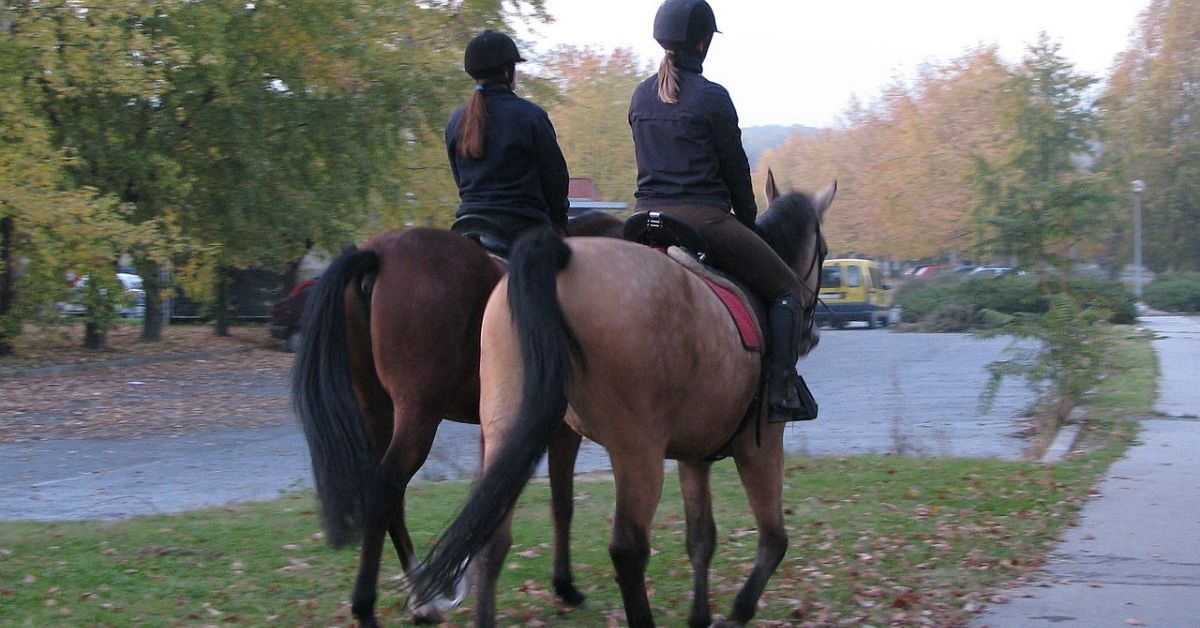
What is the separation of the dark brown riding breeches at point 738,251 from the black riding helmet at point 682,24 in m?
0.70

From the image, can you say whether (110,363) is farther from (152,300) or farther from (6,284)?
(152,300)

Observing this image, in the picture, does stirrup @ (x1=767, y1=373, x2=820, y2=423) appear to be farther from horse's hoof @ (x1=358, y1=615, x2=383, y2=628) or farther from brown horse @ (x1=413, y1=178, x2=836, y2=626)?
horse's hoof @ (x1=358, y1=615, x2=383, y2=628)

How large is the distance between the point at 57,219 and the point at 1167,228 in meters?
54.8

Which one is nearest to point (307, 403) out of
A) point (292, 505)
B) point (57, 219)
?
point (292, 505)

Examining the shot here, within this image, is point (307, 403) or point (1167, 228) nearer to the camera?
point (307, 403)

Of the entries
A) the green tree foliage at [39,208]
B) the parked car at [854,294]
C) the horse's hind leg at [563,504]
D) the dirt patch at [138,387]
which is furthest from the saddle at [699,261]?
the parked car at [854,294]

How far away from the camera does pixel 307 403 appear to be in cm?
551

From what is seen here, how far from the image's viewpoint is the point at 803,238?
6270 millimetres

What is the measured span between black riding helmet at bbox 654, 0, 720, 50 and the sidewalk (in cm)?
287

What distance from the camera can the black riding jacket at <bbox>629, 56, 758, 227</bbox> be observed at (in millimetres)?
5320

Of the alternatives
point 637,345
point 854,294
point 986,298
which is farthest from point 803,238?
point 854,294

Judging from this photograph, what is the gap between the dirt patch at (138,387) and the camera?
624 inches

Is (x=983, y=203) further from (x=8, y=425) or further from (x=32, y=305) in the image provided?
(x=32, y=305)

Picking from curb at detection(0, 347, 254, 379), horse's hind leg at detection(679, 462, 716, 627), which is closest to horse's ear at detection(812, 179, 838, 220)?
horse's hind leg at detection(679, 462, 716, 627)
